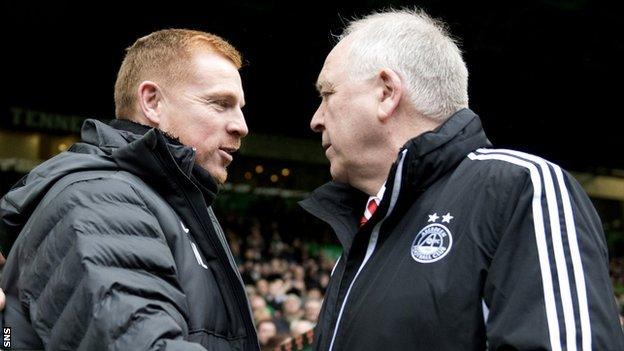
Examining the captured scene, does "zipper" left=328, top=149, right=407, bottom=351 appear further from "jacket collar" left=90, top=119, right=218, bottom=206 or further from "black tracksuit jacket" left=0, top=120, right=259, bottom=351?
"jacket collar" left=90, top=119, right=218, bottom=206

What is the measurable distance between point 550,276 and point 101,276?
747 mm

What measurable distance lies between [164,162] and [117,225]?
25 centimetres

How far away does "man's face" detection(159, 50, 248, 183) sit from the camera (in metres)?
1.99

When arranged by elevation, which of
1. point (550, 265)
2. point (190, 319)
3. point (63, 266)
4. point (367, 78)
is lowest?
point (190, 319)

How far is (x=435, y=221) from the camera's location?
1.65m

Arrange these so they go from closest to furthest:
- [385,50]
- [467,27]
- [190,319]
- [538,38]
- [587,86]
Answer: [190,319], [385,50], [467,27], [538,38], [587,86]

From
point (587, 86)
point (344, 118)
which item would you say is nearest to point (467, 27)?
point (587, 86)

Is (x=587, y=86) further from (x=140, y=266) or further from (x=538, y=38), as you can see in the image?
(x=140, y=266)

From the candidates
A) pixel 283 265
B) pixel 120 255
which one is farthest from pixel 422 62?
pixel 283 265

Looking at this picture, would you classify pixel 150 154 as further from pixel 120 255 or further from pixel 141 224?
pixel 120 255

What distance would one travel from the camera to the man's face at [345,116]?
190 cm

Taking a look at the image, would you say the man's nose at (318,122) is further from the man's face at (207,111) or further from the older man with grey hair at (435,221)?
the man's face at (207,111)

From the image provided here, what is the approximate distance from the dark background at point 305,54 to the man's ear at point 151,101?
25.3 ft

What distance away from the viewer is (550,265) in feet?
4.76
